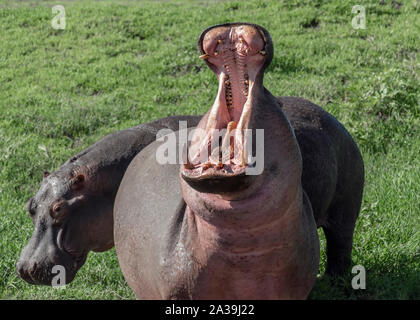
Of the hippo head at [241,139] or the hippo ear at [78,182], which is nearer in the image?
the hippo head at [241,139]

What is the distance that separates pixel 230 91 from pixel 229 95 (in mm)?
16

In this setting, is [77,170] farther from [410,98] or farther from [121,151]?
[410,98]

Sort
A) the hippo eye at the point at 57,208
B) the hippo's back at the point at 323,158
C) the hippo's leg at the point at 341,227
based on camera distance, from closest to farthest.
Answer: the hippo's back at the point at 323,158 → the hippo eye at the point at 57,208 → the hippo's leg at the point at 341,227

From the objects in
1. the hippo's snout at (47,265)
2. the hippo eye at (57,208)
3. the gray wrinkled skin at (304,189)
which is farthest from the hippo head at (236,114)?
the hippo's snout at (47,265)

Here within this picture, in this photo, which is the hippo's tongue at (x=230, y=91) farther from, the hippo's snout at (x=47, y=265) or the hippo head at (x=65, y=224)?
the hippo's snout at (x=47, y=265)

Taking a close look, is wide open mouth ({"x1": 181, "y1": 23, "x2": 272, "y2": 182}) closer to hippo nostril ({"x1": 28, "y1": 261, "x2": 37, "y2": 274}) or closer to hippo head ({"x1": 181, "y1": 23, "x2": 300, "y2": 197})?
hippo head ({"x1": 181, "y1": 23, "x2": 300, "y2": 197})

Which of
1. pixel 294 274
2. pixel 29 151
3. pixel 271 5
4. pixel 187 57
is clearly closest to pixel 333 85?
pixel 187 57

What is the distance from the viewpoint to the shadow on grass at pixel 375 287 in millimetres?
4441

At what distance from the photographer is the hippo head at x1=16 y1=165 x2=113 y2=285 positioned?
3.93m

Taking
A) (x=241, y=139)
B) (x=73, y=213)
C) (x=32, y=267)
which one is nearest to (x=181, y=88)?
(x=73, y=213)

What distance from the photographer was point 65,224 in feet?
12.9

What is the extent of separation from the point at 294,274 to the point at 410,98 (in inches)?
166

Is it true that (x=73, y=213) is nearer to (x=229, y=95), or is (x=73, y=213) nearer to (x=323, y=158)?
(x=323, y=158)

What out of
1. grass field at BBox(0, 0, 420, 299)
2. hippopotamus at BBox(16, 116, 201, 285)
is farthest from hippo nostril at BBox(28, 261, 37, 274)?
grass field at BBox(0, 0, 420, 299)
